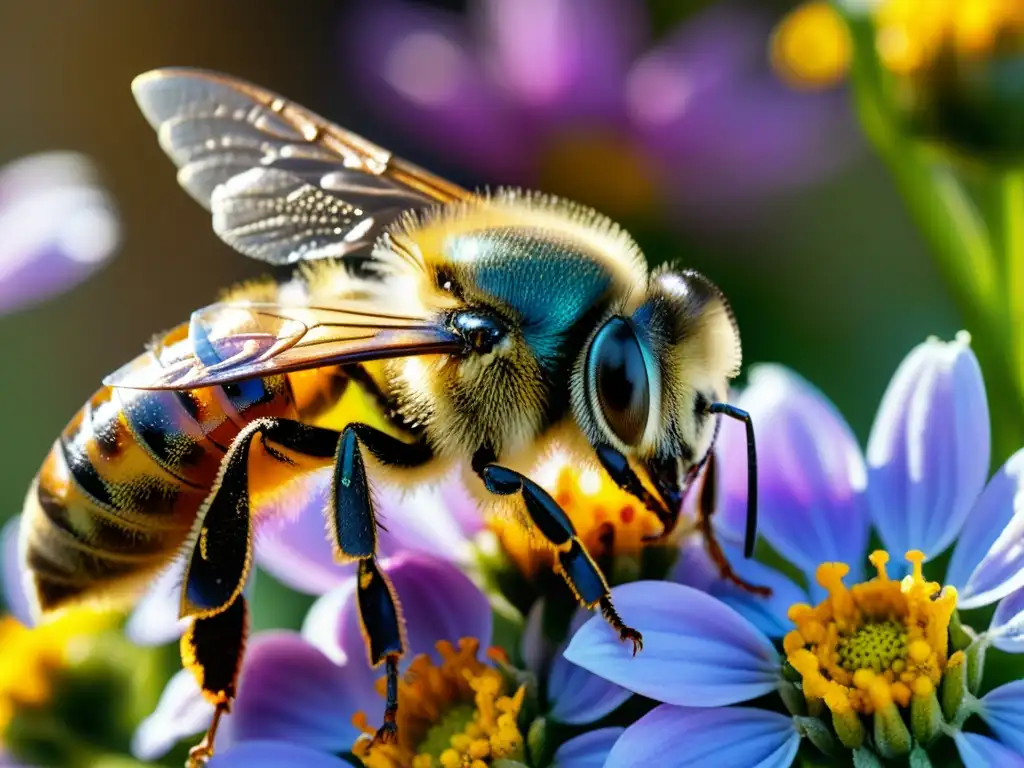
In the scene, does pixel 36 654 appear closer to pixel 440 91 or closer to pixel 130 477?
pixel 130 477

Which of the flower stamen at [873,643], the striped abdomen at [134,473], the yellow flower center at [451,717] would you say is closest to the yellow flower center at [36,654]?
the striped abdomen at [134,473]

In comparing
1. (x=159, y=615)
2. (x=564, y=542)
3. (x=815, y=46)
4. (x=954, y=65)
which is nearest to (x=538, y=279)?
(x=564, y=542)

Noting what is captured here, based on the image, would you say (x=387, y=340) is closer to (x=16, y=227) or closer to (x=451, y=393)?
(x=451, y=393)

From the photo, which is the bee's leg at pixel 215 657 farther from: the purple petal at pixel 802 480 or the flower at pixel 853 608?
the purple petal at pixel 802 480

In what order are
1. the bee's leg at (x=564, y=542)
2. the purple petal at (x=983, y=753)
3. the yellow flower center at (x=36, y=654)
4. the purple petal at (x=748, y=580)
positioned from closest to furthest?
the purple petal at (x=983, y=753)
the bee's leg at (x=564, y=542)
the purple petal at (x=748, y=580)
the yellow flower center at (x=36, y=654)

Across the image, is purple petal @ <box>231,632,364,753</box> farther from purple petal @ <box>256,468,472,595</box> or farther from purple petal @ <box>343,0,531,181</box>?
purple petal @ <box>343,0,531,181</box>

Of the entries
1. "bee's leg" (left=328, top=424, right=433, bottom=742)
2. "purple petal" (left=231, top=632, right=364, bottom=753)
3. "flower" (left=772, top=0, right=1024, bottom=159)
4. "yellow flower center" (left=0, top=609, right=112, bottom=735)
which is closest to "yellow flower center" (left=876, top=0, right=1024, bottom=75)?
"flower" (left=772, top=0, right=1024, bottom=159)
